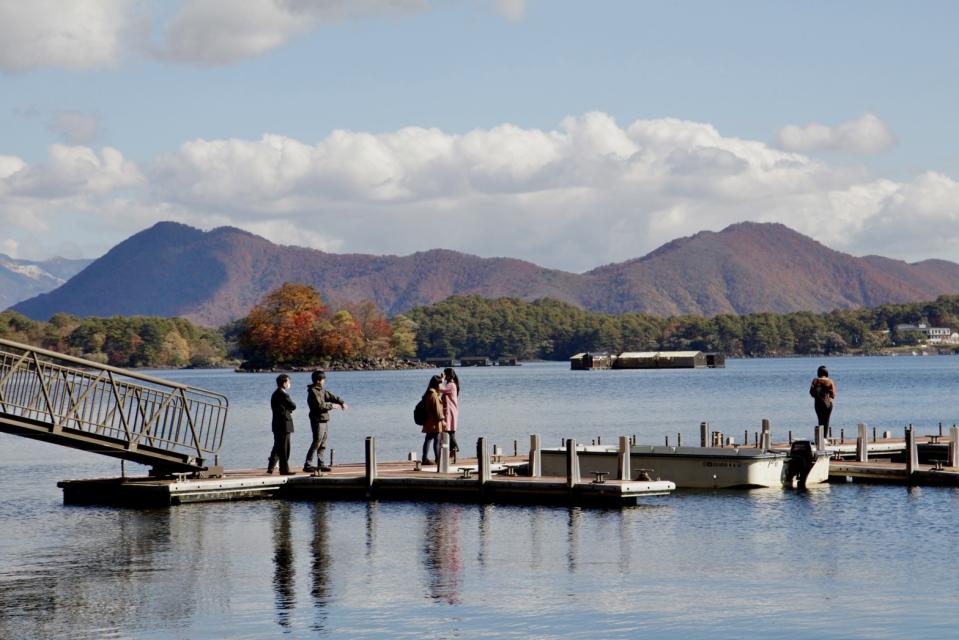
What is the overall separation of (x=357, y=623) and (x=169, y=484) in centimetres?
1442

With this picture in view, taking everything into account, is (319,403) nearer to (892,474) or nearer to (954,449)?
(892,474)

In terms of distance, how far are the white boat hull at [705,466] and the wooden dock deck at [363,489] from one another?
173 centimetres

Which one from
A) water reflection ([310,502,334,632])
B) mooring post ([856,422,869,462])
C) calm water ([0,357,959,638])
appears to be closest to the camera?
calm water ([0,357,959,638])

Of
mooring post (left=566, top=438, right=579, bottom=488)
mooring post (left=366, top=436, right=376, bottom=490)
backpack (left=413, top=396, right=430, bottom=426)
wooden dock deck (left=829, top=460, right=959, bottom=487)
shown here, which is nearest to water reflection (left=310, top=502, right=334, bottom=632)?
mooring post (left=366, top=436, right=376, bottom=490)

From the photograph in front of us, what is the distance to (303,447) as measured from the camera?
6588cm

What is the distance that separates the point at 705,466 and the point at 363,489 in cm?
924

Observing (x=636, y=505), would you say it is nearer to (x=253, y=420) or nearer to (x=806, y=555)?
(x=806, y=555)

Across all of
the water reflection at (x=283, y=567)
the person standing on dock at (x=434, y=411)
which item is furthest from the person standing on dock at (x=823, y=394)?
the water reflection at (x=283, y=567)

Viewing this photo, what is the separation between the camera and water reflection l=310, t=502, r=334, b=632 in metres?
21.7

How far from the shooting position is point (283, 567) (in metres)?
26.0

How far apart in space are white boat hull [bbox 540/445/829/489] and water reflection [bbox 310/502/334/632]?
27.1 ft

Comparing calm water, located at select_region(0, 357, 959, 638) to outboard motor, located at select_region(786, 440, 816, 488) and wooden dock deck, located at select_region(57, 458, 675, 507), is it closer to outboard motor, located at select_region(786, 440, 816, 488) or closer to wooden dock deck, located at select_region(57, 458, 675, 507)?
wooden dock deck, located at select_region(57, 458, 675, 507)

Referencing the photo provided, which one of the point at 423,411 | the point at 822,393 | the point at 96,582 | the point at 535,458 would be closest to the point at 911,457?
the point at 822,393

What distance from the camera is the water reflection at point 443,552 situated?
23.6m
